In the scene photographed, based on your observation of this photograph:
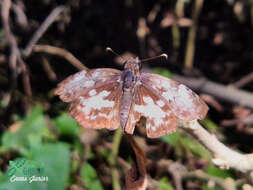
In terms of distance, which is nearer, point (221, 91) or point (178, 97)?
point (178, 97)

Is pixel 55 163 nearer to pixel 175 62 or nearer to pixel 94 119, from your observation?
pixel 94 119

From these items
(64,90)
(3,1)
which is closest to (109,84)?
(64,90)

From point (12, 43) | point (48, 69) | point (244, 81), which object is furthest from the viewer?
point (48, 69)

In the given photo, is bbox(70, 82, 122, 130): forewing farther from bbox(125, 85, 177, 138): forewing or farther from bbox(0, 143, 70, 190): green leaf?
bbox(0, 143, 70, 190): green leaf

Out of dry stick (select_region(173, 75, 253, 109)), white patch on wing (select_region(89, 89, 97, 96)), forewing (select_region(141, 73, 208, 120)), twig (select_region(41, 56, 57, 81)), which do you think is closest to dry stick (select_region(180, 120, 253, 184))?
forewing (select_region(141, 73, 208, 120))

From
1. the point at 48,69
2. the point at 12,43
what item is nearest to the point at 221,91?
the point at 48,69

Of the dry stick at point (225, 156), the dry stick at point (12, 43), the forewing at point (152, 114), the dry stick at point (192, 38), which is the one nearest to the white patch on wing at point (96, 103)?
the forewing at point (152, 114)

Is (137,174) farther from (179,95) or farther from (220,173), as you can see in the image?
(220,173)
